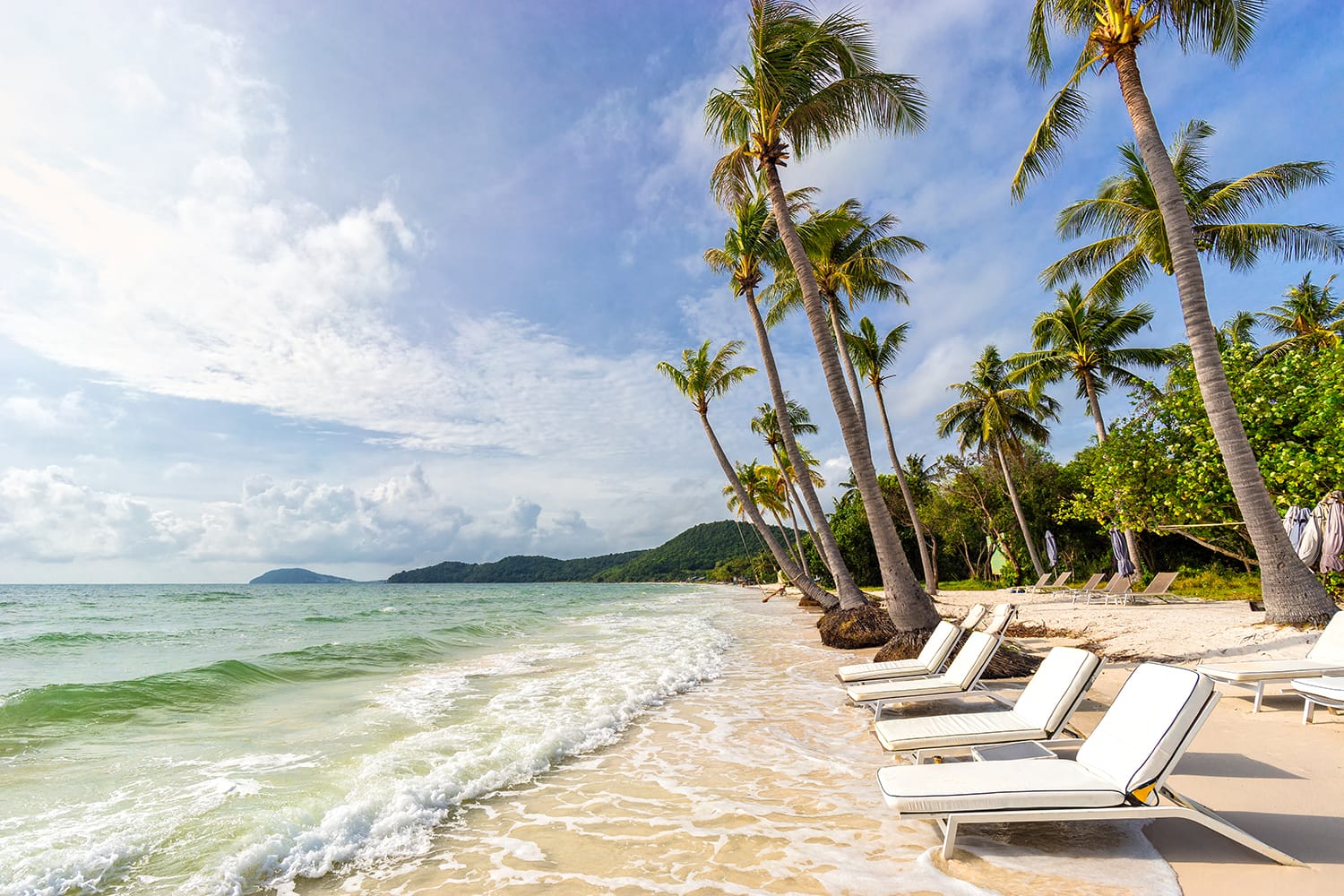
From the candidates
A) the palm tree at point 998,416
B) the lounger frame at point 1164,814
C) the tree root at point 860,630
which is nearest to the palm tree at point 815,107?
the tree root at point 860,630

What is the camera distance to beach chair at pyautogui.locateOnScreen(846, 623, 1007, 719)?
6.26 meters

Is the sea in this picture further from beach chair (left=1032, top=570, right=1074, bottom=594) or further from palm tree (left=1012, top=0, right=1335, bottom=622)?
beach chair (left=1032, top=570, right=1074, bottom=594)

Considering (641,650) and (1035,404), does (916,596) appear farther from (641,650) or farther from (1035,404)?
(1035,404)

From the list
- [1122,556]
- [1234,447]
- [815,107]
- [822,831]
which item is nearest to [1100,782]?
[822,831]

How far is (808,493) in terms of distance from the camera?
14.8 meters

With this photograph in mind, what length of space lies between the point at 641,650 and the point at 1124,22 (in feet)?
44.1

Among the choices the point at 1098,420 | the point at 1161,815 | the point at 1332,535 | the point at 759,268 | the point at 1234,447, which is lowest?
the point at 1161,815

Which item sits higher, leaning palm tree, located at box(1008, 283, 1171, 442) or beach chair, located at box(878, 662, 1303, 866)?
leaning palm tree, located at box(1008, 283, 1171, 442)

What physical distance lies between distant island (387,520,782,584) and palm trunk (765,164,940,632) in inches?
3160

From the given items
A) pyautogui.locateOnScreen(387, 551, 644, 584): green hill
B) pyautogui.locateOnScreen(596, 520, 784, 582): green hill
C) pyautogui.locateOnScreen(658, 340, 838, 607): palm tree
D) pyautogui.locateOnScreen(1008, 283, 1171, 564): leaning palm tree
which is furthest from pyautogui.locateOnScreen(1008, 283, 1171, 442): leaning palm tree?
pyautogui.locateOnScreen(387, 551, 644, 584): green hill

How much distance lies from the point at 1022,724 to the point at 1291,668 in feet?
10.2

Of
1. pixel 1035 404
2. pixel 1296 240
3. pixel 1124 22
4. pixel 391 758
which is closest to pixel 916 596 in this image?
pixel 391 758

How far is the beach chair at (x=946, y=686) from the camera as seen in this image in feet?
20.5

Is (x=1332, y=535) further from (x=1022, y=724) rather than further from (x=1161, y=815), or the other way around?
(x=1161, y=815)
